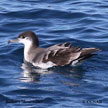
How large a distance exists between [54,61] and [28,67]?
0.73 m

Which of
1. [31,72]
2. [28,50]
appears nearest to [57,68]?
[31,72]

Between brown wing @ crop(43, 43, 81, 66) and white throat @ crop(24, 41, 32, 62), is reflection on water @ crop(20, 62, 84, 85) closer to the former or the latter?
brown wing @ crop(43, 43, 81, 66)

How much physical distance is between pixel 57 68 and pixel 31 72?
716 millimetres

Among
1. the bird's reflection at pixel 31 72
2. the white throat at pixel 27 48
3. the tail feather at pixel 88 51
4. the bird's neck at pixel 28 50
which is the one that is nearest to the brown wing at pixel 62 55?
the tail feather at pixel 88 51

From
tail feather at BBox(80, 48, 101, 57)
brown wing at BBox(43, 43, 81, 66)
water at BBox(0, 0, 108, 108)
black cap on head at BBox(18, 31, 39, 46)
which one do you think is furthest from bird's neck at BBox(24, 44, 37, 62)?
tail feather at BBox(80, 48, 101, 57)

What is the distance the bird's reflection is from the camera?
38.1ft

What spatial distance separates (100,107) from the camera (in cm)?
959

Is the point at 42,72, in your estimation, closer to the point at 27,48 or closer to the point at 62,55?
the point at 62,55

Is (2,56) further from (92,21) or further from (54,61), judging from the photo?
(92,21)

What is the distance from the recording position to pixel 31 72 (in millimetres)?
12328

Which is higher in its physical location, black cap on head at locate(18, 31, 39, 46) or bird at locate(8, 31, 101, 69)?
black cap on head at locate(18, 31, 39, 46)

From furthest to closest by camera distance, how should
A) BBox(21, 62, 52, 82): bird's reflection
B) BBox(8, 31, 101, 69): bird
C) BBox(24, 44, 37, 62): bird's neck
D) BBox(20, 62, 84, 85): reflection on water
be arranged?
BBox(24, 44, 37, 62): bird's neck < BBox(8, 31, 101, 69): bird < BBox(20, 62, 84, 85): reflection on water < BBox(21, 62, 52, 82): bird's reflection

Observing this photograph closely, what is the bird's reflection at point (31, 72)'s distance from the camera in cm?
1161

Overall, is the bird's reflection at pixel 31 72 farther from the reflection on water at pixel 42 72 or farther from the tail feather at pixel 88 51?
the tail feather at pixel 88 51
